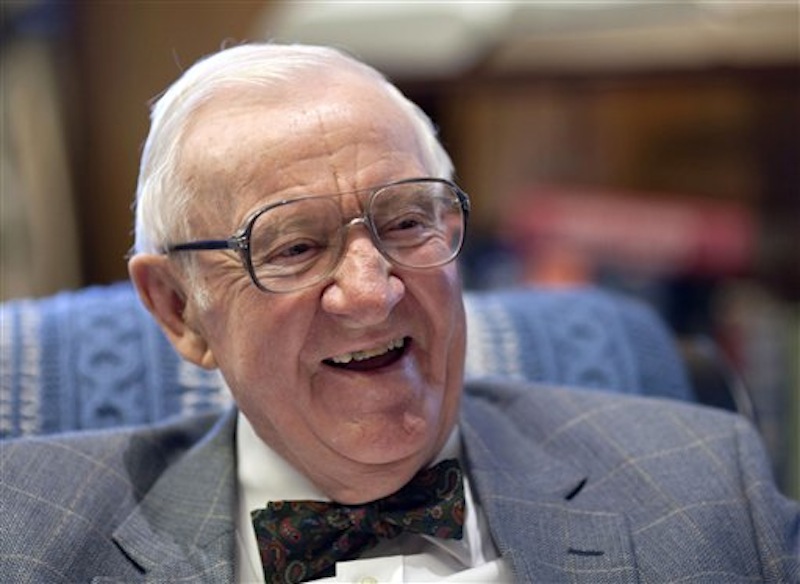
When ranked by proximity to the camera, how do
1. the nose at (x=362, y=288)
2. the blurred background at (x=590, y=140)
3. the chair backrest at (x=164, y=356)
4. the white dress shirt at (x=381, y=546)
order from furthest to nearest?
the blurred background at (x=590, y=140) → the chair backrest at (x=164, y=356) → the white dress shirt at (x=381, y=546) → the nose at (x=362, y=288)

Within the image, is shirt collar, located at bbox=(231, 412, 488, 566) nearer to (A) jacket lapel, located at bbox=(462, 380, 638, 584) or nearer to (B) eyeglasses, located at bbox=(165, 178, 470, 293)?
(A) jacket lapel, located at bbox=(462, 380, 638, 584)

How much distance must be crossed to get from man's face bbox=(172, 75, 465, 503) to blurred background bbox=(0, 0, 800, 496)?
165 cm

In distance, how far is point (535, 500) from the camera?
60.5 inches

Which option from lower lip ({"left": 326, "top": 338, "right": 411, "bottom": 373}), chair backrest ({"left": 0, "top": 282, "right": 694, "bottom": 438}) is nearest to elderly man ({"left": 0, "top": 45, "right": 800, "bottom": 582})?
lower lip ({"left": 326, "top": 338, "right": 411, "bottom": 373})

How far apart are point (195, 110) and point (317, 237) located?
9.8 inches

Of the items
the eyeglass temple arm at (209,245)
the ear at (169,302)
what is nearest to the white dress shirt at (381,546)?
the ear at (169,302)

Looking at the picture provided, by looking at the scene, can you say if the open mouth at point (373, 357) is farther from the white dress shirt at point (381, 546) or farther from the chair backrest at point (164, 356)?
the chair backrest at point (164, 356)

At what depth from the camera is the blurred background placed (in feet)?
10.1

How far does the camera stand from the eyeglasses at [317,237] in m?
1.40

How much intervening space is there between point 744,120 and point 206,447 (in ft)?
7.32

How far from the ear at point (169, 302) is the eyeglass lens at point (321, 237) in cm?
20

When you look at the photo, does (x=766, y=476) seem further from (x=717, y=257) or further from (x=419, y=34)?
(x=419, y=34)

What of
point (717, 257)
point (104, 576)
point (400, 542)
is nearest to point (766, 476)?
point (400, 542)

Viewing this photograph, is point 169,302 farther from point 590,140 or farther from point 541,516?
point 590,140
